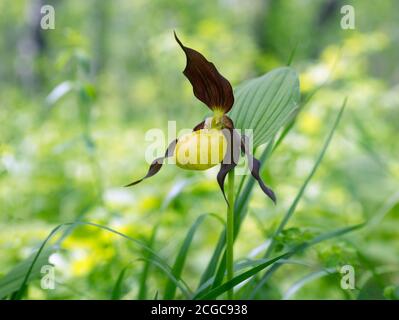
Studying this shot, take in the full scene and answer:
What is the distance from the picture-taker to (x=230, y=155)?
2.52 ft

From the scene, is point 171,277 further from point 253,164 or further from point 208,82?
point 208,82

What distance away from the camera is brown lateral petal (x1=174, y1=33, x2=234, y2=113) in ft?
2.45

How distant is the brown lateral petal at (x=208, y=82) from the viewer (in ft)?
2.45

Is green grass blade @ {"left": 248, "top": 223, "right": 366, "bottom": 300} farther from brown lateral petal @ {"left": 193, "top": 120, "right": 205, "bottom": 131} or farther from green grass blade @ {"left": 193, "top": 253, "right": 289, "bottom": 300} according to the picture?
brown lateral petal @ {"left": 193, "top": 120, "right": 205, "bottom": 131}

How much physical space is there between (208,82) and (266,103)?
12 cm

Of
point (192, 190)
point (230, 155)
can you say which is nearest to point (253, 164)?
point (230, 155)

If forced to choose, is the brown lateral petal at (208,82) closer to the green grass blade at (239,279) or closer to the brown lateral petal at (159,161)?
the brown lateral petal at (159,161)

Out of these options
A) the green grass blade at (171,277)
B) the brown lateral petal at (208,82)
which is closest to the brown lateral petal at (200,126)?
the brown lateral petal at (208,82)

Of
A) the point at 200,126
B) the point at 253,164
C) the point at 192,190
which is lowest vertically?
the point at 253,164

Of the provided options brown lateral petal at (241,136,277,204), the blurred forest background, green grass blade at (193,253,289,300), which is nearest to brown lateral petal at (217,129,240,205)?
brown lateral petal at (241,136,277,204)

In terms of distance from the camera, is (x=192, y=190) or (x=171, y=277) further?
(x=192, y=190)

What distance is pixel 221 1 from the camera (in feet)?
25.2

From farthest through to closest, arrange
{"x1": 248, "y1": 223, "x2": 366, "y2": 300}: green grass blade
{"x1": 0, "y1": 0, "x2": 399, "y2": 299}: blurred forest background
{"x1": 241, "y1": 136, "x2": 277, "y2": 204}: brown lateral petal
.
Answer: {"x1": 0, "y1": 0, "x2": 399, "y2": 299}: blurred forest background → {"x1": 248, "y1": 223, "x2": 366, "y2": 300}: green grass blade → {"x1": 241, "y1": 136, "x2": 277, "y2": 204}: brown lateral petal

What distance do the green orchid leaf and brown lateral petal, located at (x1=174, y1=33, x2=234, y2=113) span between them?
0.05m
